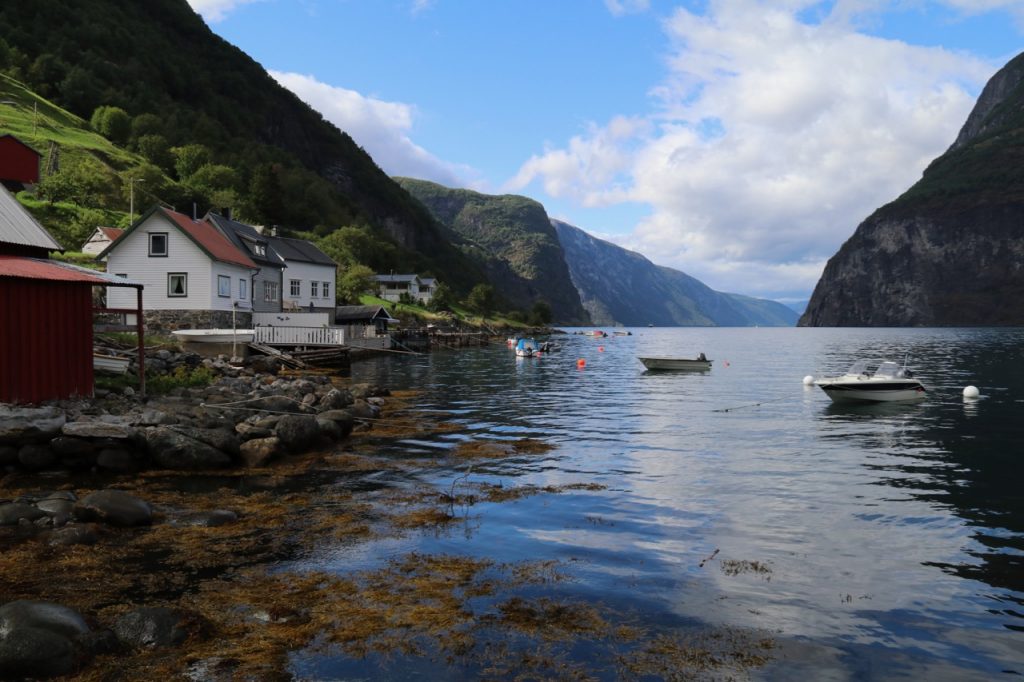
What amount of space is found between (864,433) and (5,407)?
95.3ft

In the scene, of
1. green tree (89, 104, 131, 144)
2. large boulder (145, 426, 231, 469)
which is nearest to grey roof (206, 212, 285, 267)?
large boulder (145, 426, 231, 469)

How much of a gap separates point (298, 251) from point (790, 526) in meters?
71.9

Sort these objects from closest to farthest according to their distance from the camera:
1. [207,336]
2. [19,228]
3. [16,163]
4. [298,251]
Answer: [19,228], [207,336], [16,163], [298,251]

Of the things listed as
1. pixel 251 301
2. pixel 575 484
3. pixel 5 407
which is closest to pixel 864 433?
pixel 575 484

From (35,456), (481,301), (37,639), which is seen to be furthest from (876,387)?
(481,301)

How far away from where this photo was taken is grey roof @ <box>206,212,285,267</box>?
208 feet

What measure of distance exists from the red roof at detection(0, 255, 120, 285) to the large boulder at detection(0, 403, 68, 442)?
381 centimetres

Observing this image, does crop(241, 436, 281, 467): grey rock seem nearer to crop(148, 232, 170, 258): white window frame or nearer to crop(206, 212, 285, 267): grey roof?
crop(148, 232, 170, 258): white window frame

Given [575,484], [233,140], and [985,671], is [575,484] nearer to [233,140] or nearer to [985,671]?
[985,671]

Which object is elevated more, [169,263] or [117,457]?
[169,263]

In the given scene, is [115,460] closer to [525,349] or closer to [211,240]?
[211,240]

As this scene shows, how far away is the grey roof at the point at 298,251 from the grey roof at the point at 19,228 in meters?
49.0

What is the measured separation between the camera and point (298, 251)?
258 ft

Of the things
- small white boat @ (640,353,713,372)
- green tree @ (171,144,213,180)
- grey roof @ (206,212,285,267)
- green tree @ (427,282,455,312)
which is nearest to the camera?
small white boat @ (640,353,713,372)
